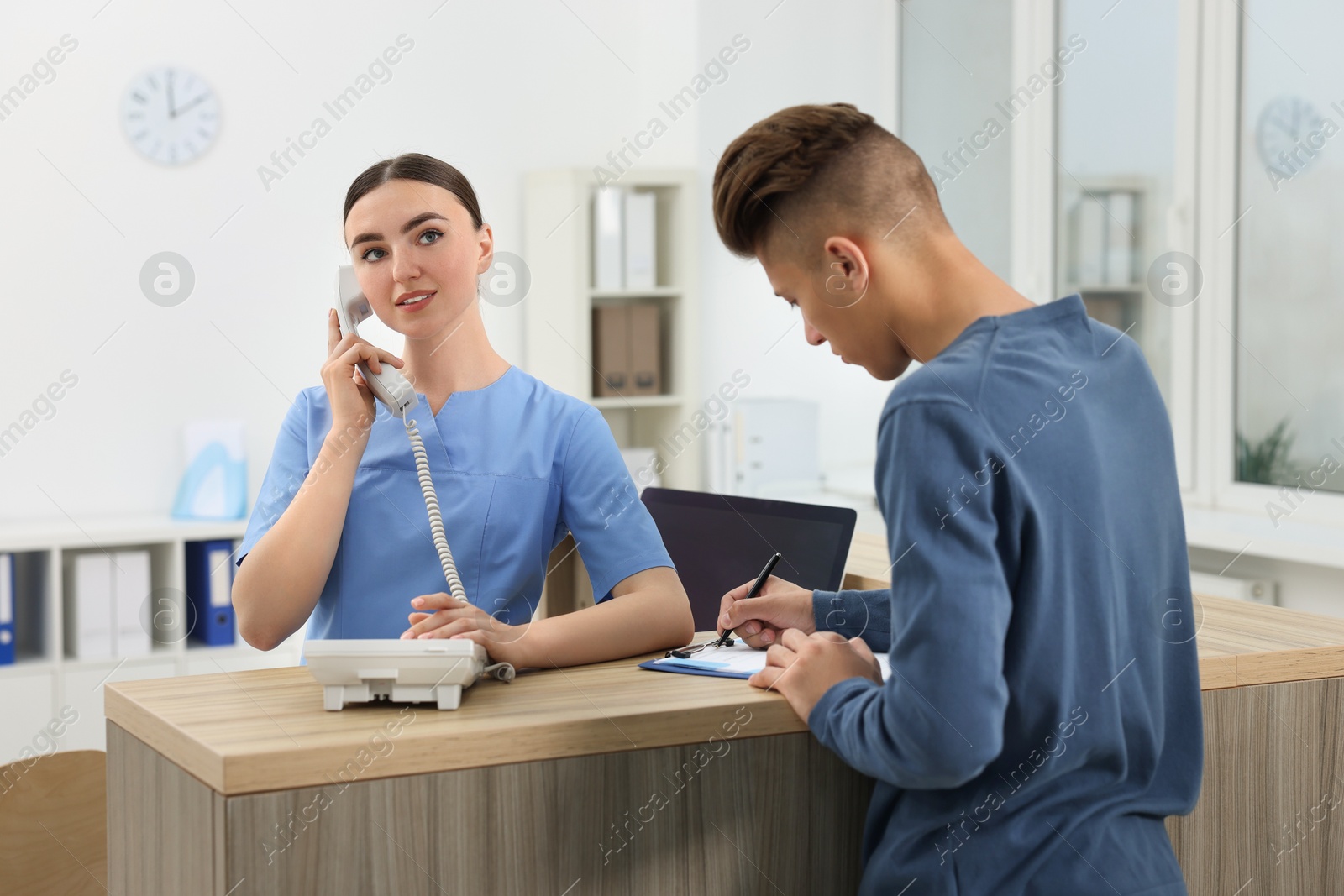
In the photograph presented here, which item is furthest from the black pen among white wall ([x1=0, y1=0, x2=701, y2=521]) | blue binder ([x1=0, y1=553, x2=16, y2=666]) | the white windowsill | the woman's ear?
white wall ([x1=0, y1=0, x2=701, y2=521])

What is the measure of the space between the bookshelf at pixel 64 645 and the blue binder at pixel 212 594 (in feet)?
0.10

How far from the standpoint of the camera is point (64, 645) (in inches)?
137

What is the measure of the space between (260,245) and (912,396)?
349 cm

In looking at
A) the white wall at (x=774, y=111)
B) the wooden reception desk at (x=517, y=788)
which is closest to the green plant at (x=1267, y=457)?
the white wall at (x=774, y=111)

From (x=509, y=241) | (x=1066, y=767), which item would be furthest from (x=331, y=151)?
(x=1066, y=767)

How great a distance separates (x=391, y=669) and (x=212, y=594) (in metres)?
2.82

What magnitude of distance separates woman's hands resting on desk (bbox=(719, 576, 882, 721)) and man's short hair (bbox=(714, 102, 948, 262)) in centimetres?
37

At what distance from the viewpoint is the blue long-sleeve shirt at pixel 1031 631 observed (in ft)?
2.98

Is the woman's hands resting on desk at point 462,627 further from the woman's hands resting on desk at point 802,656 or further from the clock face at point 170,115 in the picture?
the clock face at point 170,115

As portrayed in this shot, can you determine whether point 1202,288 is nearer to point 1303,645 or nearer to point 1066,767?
point 1303,645

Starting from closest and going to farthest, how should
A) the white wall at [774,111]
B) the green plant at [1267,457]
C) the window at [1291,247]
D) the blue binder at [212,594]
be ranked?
the window at [1291,247]
the green plant at [1267,457]
the blue binder at [212,594]
the white wall at [774,111]

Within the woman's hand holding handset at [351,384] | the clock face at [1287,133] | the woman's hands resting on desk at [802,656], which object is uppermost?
the clock face at [1287,133]

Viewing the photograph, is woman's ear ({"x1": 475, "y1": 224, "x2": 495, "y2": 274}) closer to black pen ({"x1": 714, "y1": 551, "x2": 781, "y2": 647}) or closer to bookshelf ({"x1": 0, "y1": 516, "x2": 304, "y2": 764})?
black pen ({"x1": 714, "y1": 551, "x2": 781, "y2": 647})

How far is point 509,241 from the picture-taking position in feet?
14.5
